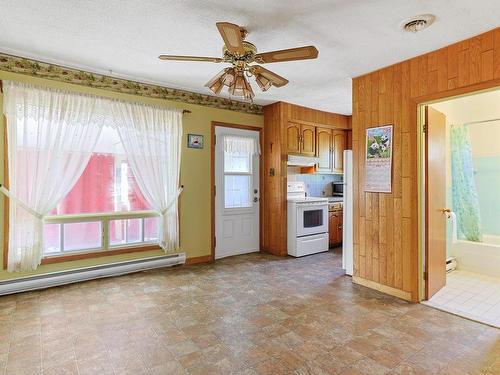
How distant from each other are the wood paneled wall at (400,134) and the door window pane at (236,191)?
2.06 meters

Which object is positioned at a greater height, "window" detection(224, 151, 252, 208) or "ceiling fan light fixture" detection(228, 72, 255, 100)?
"ceiling fan light fixture" detection(228, 72, 255, 100)

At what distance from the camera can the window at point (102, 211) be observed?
11.3ft

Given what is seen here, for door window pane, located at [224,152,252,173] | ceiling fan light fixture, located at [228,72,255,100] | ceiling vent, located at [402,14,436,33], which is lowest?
door window pane, located at [224,152,252,173]

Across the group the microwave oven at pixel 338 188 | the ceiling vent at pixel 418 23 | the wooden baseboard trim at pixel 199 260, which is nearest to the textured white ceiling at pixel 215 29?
the ceiling vent at pixel 418 23

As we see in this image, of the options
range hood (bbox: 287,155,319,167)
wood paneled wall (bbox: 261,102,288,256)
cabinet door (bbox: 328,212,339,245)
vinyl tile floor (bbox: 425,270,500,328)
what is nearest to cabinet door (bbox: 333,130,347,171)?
range hood (bbox: 287,155,319,167)

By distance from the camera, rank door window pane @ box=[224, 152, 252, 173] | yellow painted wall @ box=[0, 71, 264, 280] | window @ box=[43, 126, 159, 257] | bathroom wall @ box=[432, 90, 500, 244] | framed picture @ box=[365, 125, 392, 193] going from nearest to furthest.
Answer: framed picture @ box=[365, 125, 392, 193]
window @ box=[43, 126, 159, 257]
bathroom wall @ box=[432, 90, 500, 244]
yellow painted wall @ box=[0, 71, 264, 280]
door window pane @ box=[224, 152, 252, 173]

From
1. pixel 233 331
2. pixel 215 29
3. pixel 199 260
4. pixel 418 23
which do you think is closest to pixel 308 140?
pixel 199 260

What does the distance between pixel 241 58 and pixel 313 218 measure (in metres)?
3.32

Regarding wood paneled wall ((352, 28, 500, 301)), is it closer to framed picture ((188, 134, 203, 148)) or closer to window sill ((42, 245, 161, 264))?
framed picture ((188, 134, 203, 148))

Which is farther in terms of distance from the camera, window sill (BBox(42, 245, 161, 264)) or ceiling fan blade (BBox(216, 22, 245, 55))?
window sill (BBox(42, 245, 161, 264))

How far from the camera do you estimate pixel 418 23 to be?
7.75ft

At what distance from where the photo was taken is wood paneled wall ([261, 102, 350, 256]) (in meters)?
4.88

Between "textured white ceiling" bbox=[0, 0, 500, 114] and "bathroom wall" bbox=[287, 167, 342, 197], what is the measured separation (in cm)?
242

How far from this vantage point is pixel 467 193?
419 centimetres
